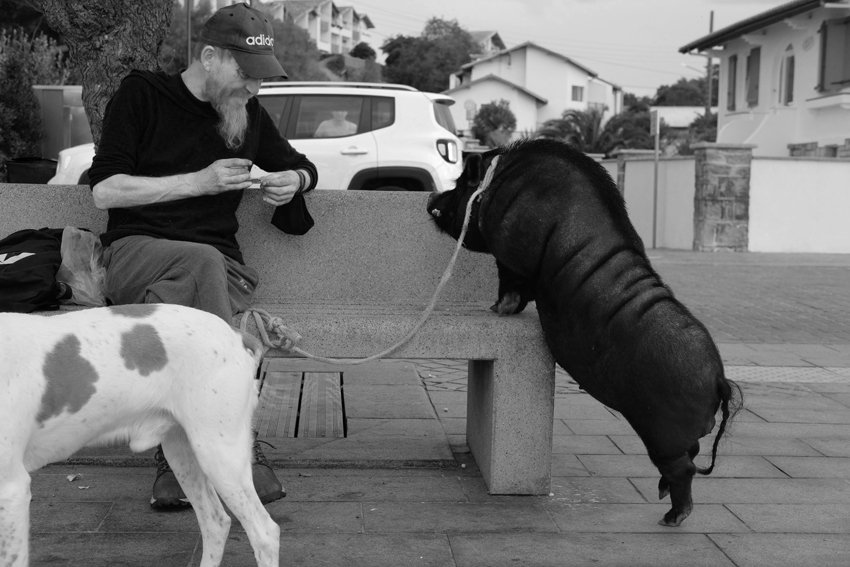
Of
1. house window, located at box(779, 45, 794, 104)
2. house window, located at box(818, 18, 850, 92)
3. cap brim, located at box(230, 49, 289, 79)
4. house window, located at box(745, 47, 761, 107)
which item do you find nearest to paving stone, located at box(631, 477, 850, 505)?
cap brim, located at box(230, 49, 289, 79)

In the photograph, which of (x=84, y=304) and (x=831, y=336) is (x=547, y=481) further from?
(x=831, y=336)

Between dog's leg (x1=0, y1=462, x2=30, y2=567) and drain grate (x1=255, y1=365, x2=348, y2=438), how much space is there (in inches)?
96.5

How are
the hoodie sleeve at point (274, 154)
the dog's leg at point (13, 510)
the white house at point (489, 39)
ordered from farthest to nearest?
the white house at point (489, 39) < the hoodie sleeve at point (274, 154) < the dog's leg at point (13, 510)

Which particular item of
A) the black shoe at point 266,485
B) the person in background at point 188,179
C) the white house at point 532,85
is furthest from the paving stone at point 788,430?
the white house at point 532,85

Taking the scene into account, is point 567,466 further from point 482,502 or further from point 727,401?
point 727,401

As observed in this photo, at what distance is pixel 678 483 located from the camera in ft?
13.0

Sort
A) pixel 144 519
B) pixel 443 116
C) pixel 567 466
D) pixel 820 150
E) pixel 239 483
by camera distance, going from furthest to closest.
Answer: pixel 820 150 → pixel 443 116 → pixel 567 466 → pixel 144 519 → pixel 239 483

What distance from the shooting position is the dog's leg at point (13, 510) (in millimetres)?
2859

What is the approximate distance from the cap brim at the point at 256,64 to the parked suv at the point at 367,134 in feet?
26.7

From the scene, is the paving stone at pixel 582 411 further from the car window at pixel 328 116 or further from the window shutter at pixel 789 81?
the window shutter at pixel 789 81

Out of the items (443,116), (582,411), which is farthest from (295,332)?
(443,116)

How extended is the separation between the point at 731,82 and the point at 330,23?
3806 inches

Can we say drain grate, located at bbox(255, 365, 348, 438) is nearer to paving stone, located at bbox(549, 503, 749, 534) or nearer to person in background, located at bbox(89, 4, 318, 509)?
person in background, located at bbox(89, 4, 318, 509)

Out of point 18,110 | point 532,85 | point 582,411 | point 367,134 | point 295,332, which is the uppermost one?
point 532,85
